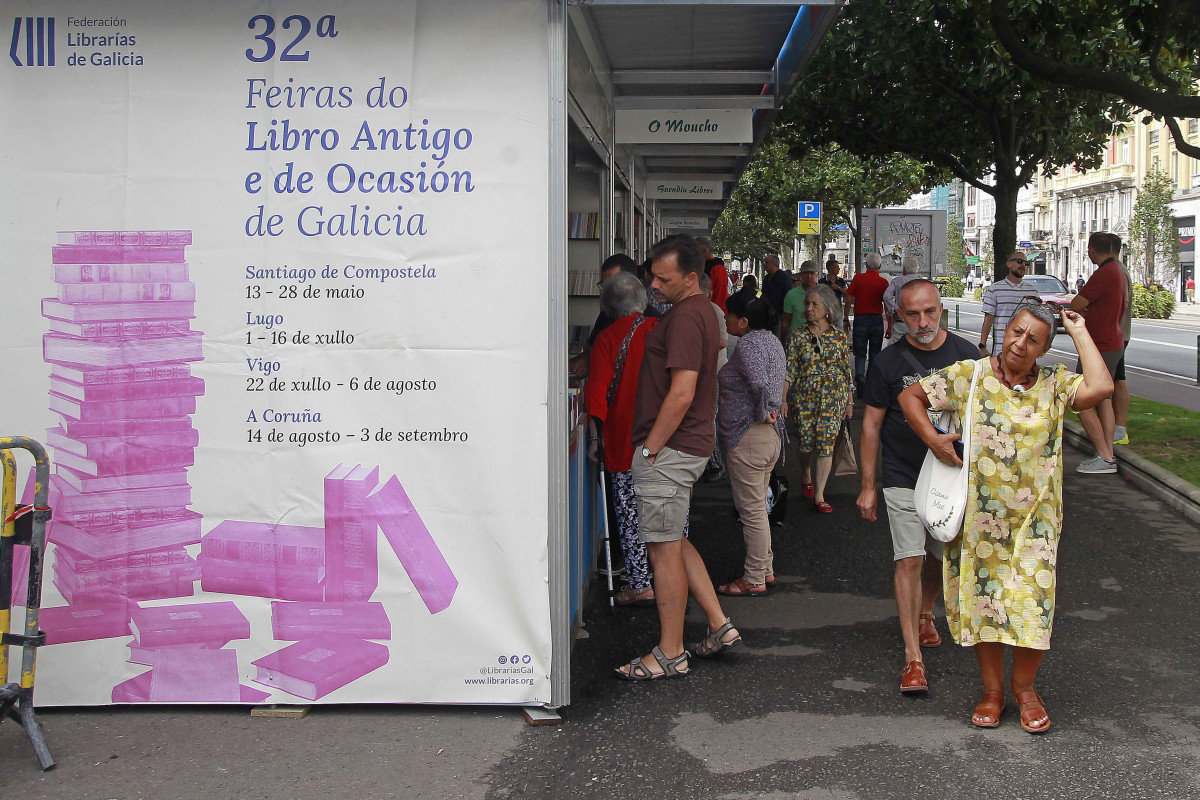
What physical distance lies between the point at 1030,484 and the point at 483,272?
2.22m

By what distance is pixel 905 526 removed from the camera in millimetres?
4996

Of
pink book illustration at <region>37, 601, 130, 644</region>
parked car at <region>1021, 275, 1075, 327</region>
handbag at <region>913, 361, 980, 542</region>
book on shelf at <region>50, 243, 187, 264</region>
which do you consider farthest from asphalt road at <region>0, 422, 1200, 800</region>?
parked car at <region>1021, 275, 1075, 327</region>

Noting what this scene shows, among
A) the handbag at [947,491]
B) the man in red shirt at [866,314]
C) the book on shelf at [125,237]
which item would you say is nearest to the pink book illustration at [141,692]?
the book on shelf at [125,237]

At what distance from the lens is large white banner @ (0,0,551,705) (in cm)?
451

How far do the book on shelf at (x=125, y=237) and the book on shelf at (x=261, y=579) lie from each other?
1.24 m

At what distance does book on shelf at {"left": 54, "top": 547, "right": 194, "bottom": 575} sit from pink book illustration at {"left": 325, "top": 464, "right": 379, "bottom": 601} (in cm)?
57

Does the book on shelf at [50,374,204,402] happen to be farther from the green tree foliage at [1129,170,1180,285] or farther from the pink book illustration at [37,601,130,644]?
the green tree foliage at [1129,170,1180,285]

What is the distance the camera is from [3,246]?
14.8ft

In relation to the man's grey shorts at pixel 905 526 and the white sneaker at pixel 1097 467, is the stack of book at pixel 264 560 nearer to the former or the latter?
the man's grey shorts at pixel 905 526

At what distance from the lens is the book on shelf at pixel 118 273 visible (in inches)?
178

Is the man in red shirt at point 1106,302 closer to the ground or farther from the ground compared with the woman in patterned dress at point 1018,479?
farther from the ground

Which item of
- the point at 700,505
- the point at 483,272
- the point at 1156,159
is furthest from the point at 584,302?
the point at 1156,159

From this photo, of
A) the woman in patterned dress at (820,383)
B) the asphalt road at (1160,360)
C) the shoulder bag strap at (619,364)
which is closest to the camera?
the shoulder bag strap at (619,364)

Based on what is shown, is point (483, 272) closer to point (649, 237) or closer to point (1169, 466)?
point (1169, 466)
